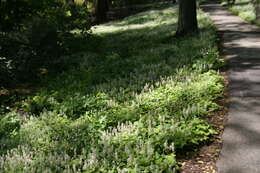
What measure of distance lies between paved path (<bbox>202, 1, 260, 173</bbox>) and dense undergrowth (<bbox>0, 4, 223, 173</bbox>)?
16.6 inches

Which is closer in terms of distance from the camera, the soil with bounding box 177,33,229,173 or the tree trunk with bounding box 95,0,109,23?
the soil with bounding box 177,33,229,173

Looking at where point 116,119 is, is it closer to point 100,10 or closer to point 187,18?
point 187,18

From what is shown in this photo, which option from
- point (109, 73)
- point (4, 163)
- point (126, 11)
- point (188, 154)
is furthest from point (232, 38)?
point (126, 11)

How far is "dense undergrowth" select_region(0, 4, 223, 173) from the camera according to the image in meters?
4.73

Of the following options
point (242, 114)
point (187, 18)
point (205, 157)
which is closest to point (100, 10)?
point (187, 18)

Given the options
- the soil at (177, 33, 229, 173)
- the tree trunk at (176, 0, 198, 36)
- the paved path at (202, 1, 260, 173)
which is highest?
the tree trunk at (176, 0, 198, 36)

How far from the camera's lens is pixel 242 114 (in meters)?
6.31

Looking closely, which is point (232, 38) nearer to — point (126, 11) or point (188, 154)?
point (188, 154)

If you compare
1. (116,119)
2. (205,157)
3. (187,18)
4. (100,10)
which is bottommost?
(205,157)

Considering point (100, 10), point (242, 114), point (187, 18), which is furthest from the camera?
point (100, 10)

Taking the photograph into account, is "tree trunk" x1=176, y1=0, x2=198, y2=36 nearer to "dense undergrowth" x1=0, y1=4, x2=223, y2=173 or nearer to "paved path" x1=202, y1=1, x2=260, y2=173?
"paved path" x1=202, y1=1, x2=260, y2=173

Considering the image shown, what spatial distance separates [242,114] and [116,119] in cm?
246

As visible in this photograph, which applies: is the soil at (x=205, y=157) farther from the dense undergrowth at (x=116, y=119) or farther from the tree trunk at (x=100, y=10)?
the tree trunk at (x=100, y=10)

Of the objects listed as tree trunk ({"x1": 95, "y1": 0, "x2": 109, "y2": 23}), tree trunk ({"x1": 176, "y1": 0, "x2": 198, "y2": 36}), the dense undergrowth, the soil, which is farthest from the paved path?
tree trunk ({"x1": 95, "y1": 0, "x2": 109, "y2": 23})
